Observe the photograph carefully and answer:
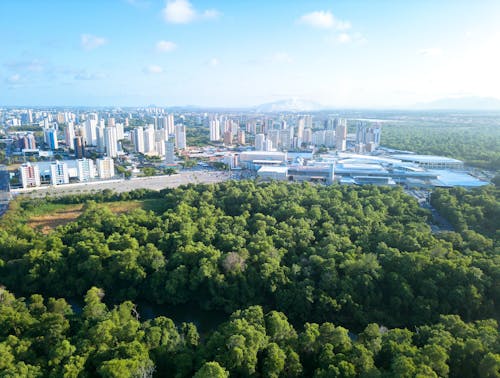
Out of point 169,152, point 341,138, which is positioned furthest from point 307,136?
point 169,152

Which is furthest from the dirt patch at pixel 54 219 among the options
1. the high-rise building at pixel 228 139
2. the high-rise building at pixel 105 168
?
the high-rise building at pixel 228 139

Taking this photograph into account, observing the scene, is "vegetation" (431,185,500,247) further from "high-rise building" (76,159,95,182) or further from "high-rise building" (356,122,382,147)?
"high-rise building" (356,122,382,147)

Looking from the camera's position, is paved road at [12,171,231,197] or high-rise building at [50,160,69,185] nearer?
paved road at [12,171,231,197]

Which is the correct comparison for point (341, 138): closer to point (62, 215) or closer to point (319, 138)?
point (319, 138)

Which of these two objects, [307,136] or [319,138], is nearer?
[319,138]

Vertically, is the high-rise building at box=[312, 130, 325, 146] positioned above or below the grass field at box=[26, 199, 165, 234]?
above

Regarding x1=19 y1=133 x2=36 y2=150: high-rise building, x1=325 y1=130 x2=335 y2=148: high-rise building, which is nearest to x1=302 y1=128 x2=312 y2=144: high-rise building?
x1=325 y1=130 x2=335 y2=148: high-rise building

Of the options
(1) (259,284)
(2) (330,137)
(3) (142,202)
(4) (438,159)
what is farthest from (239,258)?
(2) (330,137)
